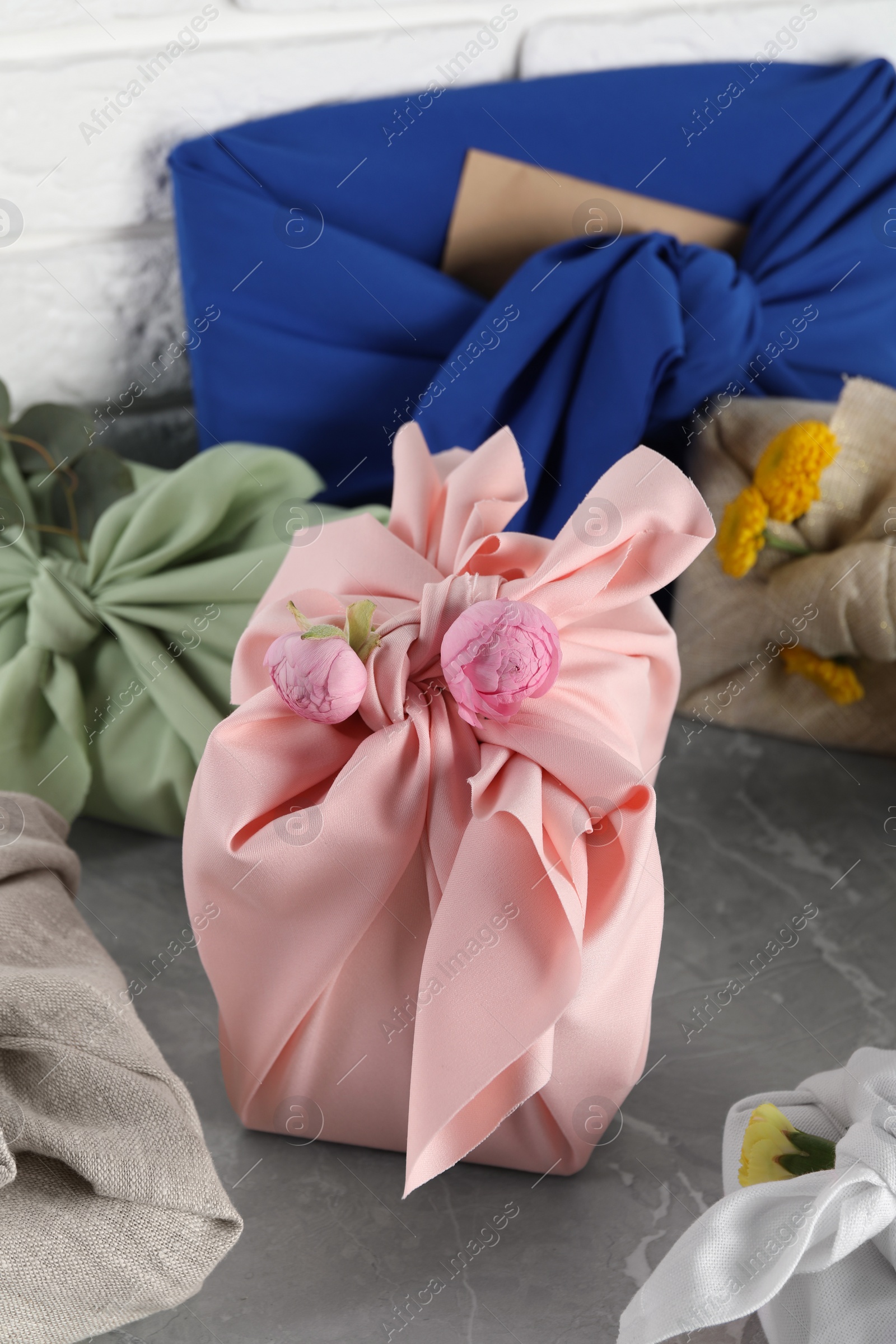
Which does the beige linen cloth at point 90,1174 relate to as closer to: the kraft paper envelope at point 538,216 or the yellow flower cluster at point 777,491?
the yellow flower cluster at point 777,491

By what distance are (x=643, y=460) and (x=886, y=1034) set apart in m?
0.33

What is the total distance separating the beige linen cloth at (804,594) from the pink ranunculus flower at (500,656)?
0.29 meters

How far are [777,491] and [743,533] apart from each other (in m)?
0.03

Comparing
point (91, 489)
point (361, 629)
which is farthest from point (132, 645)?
point (361, 629)

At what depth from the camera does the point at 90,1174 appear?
1.46 feet

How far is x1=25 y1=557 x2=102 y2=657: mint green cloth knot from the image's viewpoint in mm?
701

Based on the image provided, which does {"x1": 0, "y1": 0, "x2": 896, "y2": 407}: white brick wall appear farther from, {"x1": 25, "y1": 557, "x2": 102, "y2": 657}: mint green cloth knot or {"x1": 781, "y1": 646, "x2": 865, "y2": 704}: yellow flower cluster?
{"x1": 781, "y1": 646, "x2": 865, "y2": 704}: yellow flower cluster

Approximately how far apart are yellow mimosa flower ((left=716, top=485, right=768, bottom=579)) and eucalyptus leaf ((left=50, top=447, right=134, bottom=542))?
39 centimetres

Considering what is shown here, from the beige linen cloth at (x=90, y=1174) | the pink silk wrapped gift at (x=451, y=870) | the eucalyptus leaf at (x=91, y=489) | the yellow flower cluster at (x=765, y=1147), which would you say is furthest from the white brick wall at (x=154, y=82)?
the yellow flower cluster at (x=765, y=1147)

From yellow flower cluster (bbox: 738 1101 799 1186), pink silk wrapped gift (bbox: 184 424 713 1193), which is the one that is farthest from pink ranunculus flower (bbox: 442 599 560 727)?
yellow flower cluster (bbox: 738 1101 799 1186)

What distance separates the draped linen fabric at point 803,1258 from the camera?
1.34ft

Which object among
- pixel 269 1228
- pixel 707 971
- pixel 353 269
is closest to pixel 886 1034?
pixel 707 971

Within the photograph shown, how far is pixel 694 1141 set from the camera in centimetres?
57

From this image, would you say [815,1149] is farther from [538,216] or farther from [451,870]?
[538,216]
